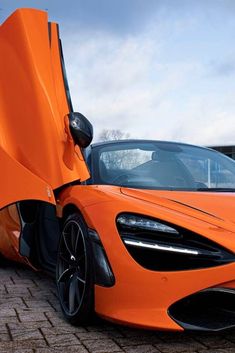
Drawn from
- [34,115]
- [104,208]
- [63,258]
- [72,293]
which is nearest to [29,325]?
[72,293]

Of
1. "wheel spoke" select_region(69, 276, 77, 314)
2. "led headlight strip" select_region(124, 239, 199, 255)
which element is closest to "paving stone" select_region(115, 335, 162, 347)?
"wheel spoke" select_region(69, 276, 77, 314)

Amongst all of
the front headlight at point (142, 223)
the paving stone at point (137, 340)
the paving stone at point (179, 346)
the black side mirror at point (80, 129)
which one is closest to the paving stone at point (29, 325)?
the paving stone at point (137, 340)

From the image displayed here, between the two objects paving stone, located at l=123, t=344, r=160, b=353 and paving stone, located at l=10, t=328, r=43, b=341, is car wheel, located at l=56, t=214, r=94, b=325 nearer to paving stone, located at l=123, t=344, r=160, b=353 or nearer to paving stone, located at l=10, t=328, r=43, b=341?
paving stone, located at l=10, t=328, r=43, b=341

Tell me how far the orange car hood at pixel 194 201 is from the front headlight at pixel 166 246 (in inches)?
8.5

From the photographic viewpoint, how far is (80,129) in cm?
342

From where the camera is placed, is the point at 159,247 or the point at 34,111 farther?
the point at 34,111

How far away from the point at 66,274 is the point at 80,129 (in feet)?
3.32

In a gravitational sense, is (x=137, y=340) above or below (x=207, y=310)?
below

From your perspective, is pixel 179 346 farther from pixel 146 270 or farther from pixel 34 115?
pixel 34 115

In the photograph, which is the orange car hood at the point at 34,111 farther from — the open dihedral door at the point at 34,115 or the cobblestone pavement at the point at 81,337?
the cobblestone pavement at the point at 81,337

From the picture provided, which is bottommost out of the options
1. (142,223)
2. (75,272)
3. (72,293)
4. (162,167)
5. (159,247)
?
(72,293)

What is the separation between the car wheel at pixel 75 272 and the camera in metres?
2.96

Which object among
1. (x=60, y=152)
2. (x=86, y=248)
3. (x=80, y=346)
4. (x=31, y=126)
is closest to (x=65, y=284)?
(x=86, y=248)

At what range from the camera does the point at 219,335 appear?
289 cm
